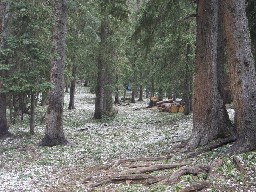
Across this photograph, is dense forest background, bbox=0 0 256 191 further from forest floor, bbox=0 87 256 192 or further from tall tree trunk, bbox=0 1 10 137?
forest floor, bbox=0 87 256 192

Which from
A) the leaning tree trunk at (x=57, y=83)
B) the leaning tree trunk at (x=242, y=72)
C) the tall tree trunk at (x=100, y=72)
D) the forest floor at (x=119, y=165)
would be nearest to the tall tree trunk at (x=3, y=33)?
the forest floor at (x=119, y=165)

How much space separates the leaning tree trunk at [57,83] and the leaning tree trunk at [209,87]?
281 inches

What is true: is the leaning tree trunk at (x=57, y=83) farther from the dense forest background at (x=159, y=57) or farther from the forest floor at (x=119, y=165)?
the forest floor at (x=119, y=165)

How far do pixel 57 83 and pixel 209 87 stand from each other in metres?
7.67

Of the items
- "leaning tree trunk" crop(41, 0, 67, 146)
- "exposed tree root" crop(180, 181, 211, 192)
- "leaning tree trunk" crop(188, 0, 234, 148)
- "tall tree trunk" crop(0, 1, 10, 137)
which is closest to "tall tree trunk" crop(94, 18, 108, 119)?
"tall tree trunk" crop(0, 1, 10, 137)

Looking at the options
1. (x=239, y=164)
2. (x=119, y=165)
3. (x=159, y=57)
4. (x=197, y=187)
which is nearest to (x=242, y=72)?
(x=239, y=164)

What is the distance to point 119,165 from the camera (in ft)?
42.7

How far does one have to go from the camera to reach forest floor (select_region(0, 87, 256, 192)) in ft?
32.3

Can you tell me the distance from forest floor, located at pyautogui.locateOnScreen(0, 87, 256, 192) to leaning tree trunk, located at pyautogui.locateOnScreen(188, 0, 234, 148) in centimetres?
122

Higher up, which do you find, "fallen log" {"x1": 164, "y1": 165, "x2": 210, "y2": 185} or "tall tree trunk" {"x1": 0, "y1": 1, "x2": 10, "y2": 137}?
"tall tree trunk" {"x1": 0, "y1": 1, "x2": 10, "y2": 137}

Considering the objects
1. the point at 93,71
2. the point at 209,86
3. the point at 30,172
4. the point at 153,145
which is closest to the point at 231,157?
the point at 209,86

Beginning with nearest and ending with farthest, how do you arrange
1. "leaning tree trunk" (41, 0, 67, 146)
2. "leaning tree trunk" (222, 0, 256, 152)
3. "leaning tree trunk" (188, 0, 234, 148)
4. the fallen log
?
the fallen log, "leaning tree trunk" (222, 0, 256, 152), "leaning tree trunk" (188, 0, 234, 148), "leaning tree trunk" (41, 0, 67, 146)

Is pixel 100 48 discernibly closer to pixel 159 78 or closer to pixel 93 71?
pixel 93 71

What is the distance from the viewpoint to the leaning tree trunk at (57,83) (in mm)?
17750
